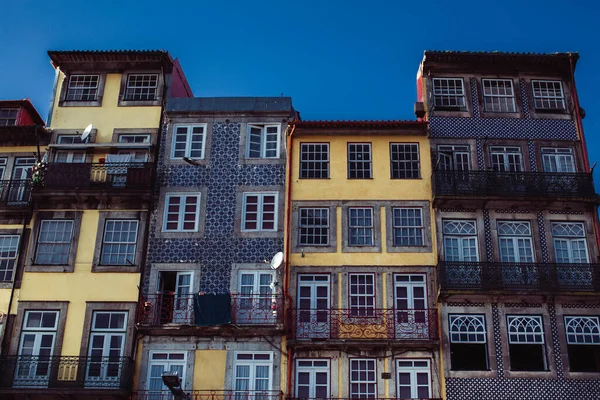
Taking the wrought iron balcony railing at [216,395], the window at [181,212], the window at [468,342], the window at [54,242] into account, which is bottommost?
the wrought iron balcony railing at [216,395]

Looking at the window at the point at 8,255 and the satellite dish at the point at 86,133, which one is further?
the satellite dish at the point at 86,133

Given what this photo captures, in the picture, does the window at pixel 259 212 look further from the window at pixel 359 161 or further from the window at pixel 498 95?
the window at pixel 498 95

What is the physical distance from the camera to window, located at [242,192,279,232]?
79.6ft

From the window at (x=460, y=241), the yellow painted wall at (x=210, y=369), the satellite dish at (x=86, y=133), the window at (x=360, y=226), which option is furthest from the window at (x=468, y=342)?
the satellite dish at (x=86, y=133)

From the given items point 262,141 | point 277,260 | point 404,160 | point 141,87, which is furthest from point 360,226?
point 141,87

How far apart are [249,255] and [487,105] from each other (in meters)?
9.24

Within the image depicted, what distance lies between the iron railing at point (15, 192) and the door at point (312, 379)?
10109 mm

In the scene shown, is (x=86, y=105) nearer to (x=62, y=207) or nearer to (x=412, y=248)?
(x=62, y=207)

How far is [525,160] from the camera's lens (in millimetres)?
24922

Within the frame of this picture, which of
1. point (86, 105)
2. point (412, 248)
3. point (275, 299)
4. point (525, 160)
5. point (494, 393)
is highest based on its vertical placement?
point (86, 105)

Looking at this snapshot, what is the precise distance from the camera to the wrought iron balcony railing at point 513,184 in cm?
2383

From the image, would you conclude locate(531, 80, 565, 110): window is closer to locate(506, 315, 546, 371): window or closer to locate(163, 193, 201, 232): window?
locate(506, 315, 546, 371): window

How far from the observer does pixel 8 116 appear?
26.9 metres

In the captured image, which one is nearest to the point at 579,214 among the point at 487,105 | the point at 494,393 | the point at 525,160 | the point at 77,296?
the point at 525,160
